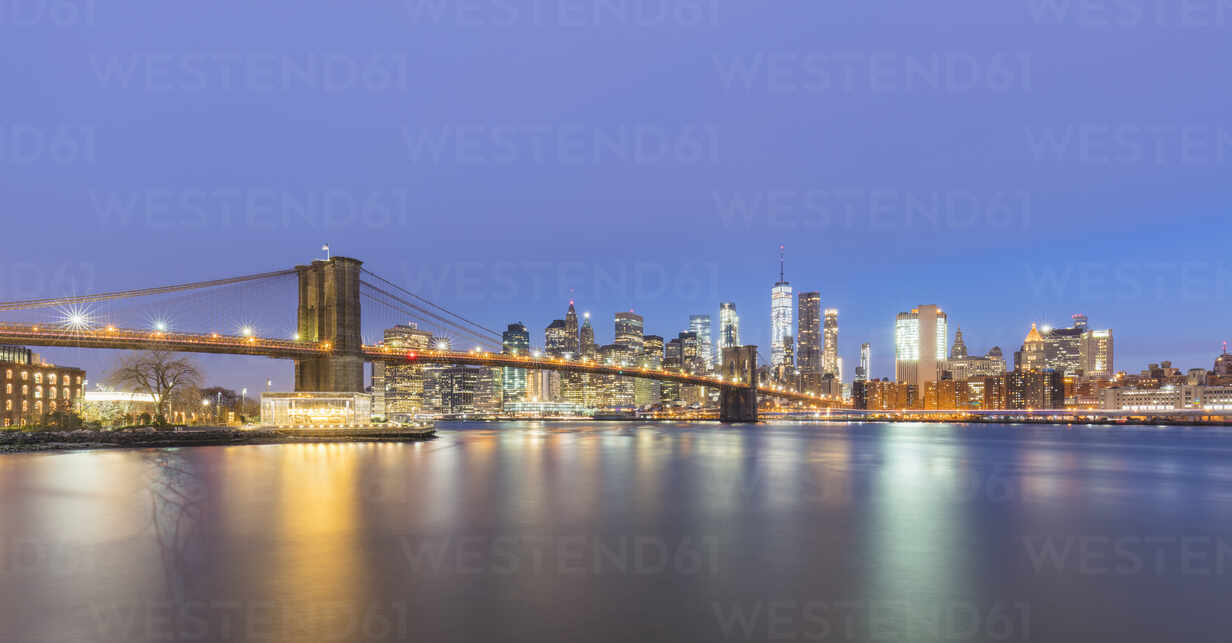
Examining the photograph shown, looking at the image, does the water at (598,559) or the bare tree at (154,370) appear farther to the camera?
the bare tree at (154,370)

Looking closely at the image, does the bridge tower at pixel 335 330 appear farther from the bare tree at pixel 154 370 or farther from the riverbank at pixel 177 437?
the bare tree at pixel 154 370

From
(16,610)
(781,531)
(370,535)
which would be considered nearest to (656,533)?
(781,531)

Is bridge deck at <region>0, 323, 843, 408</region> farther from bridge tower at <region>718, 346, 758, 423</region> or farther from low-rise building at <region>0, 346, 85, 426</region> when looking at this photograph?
bridge tower at <region>718, 346, 758, 423</region>

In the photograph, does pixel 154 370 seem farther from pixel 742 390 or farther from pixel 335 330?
pixel 742 390

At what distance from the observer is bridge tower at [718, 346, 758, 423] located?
128625 millimetres

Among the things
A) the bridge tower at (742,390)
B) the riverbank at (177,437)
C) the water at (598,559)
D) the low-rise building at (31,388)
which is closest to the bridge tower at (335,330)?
the riverbank at (177,437)

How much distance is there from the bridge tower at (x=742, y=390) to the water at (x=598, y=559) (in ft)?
321

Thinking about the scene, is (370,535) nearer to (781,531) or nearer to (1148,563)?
(781,531)

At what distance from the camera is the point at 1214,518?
2222cm

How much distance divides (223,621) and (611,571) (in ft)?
21.5

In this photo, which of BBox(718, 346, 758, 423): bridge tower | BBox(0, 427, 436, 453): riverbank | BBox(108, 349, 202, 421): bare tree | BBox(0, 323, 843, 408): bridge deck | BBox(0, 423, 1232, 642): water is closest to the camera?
BBox(0, 423, 1232, 642): water

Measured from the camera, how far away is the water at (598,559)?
34.0 ft

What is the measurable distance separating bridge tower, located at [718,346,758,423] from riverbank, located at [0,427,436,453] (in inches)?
3127

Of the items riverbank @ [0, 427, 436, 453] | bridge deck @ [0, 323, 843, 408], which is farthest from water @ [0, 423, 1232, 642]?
bridge deck @ [0, 323, 843, 408]
